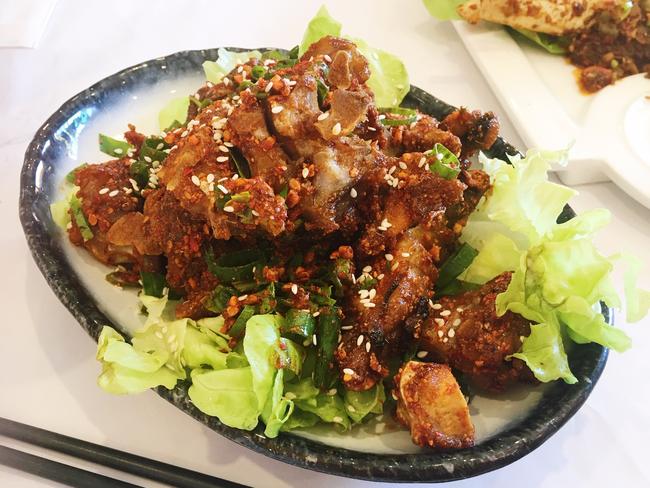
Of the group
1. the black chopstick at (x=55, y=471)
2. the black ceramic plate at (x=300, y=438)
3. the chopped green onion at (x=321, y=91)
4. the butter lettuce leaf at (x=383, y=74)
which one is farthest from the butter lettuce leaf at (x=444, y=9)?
the black chopstick at (x=55, y=471)

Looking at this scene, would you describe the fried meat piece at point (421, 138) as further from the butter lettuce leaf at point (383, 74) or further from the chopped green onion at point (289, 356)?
the chopped green onion at point (289, 356)

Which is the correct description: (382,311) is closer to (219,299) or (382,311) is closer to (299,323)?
(299,323)

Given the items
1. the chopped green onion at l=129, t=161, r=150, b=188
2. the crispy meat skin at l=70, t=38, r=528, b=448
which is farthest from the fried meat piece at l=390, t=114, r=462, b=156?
the chopped green onion at l=129, t=161, r=150, b=188

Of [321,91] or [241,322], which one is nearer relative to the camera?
[241,322]

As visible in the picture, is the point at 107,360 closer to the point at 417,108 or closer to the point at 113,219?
the point at 113,219

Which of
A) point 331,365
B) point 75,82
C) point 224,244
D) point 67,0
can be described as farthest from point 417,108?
point 67,0

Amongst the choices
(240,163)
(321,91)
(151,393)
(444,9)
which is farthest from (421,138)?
(444,9)
